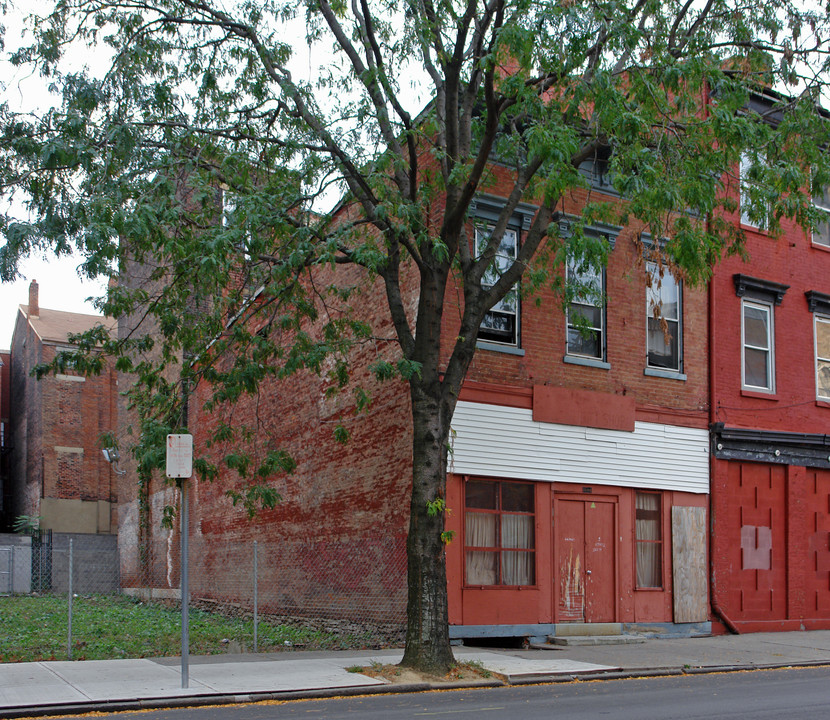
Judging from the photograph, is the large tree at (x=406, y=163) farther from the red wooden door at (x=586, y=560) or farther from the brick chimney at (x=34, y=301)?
the brick chimney at (x=34, y=301)

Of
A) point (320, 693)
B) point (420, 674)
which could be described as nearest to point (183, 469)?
point (320, 693)

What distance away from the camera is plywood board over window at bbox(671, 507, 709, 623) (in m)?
17.5

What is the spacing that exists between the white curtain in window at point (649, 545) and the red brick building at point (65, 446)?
2578 centimetres

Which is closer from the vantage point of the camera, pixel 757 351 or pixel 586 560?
pixel 586 560

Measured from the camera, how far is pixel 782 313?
19906 millimetres

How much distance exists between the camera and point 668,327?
1836cm

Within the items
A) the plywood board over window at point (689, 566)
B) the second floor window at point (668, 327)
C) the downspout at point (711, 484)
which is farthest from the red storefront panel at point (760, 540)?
the second floor window at point (668, 327)

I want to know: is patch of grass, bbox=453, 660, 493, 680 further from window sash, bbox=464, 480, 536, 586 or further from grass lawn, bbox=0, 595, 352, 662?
grass lawn, bbox=0, 595, 352, 662

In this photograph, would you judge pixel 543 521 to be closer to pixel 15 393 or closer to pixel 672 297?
pixel 672 297

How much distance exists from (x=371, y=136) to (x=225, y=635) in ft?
30.1

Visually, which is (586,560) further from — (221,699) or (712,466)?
(221,699)

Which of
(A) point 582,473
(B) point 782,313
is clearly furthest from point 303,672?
(B) point 782,313

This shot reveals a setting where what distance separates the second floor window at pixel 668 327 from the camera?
1809cm

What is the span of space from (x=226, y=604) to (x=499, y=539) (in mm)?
9689
